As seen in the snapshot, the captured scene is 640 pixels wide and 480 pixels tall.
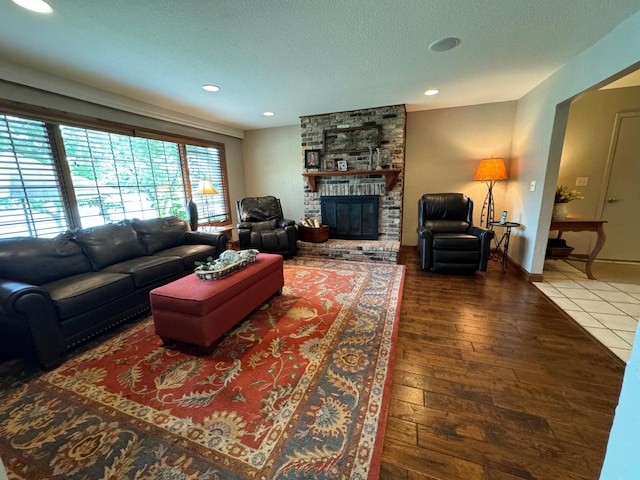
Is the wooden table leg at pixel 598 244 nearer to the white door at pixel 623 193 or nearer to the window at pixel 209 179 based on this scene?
the white door at pixel 623 193

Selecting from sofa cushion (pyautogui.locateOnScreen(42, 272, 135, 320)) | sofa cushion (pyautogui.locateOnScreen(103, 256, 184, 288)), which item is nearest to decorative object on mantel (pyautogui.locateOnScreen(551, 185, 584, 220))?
sofa cushion (pyautogui.locateOnScreen(103, 256, 184, 288))

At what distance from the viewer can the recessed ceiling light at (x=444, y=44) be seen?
6.78ft

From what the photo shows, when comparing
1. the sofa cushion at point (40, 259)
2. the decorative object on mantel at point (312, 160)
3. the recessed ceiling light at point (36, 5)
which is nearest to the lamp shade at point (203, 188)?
the sofa cushion at point (40, 259)

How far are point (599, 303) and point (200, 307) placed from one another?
12.2 ft

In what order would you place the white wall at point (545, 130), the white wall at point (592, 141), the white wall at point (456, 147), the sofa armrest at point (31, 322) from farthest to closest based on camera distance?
the white wall at point (456, 147) < the white wall at point (592, 141) < the white wall at point (545, 130) < the sofa armrest at point (31, 322)

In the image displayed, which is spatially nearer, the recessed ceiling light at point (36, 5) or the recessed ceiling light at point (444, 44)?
the recessed ceiling light at point (36, 5)

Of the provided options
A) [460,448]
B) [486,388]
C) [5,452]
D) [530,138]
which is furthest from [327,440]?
[530,138]

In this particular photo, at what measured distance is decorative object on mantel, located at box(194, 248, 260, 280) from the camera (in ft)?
6.97

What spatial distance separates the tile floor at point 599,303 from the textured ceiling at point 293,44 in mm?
2361

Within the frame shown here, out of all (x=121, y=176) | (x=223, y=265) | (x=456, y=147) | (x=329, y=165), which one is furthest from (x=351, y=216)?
(x=121, y=176)

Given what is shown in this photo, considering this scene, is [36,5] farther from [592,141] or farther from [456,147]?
[592,141]

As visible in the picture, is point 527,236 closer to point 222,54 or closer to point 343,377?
point 343,377

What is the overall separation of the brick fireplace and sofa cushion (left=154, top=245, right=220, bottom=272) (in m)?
1.60

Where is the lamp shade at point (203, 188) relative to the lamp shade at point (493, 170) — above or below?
below
